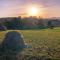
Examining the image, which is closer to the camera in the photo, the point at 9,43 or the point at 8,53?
the point at 8,53

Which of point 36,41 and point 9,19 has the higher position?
point 9,19

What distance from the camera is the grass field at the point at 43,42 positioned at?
237cm

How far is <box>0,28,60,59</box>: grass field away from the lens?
2.37 metres

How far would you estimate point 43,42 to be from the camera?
2596 millimetres

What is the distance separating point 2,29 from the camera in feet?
9.37

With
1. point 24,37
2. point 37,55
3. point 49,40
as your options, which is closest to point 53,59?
point 37,55

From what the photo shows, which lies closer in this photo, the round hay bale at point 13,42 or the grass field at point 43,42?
the grass field at point 43,42

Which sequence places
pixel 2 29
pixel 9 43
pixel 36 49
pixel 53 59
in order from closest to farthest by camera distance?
pixel 53 59, pixel 36 49, pixel 9 43, pixel 2 29

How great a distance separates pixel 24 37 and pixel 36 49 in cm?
30

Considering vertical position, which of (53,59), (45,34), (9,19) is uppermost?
(9,19)

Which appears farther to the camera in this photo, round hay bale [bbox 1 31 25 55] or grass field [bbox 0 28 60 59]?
round hay bale [bbox 1 31 25 55]

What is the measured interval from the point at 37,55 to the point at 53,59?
0.63 feet

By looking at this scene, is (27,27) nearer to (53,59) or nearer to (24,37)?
(24,37)

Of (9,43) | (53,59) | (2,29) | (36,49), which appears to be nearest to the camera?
(53,59)
